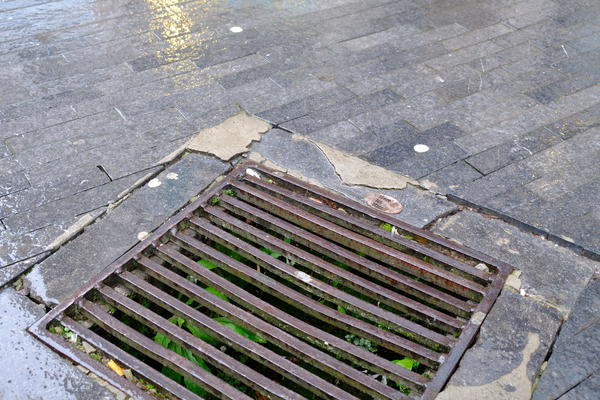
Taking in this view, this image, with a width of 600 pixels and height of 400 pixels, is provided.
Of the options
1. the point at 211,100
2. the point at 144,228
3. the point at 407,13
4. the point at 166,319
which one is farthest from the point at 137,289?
the point at 407,13

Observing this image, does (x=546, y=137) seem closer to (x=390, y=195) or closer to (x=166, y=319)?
(x=390, y=195)

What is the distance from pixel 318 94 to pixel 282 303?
1.60m

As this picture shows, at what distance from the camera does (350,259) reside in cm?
271

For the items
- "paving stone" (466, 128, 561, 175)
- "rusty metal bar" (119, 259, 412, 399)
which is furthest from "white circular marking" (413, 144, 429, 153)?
"rusty metal bar" (119, 259, 412, 399)

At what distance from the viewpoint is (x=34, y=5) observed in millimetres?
4941

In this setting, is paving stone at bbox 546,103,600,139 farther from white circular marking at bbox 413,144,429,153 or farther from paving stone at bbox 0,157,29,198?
paving stone at bbox 0,157,29,198

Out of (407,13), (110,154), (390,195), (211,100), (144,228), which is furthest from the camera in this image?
(407,13)

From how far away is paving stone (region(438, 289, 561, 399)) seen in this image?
2164mm

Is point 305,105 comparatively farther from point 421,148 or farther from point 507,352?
point 507,352

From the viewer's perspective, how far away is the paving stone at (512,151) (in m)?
3.28

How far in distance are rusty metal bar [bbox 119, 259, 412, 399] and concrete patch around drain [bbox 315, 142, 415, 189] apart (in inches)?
40.5

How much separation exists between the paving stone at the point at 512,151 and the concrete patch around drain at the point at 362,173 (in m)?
0.46

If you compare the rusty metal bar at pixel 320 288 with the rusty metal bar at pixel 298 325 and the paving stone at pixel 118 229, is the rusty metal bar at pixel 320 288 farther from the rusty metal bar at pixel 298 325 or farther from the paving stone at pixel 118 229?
the paving stone at pixel 118 229

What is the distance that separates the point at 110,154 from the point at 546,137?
2.62 meters
